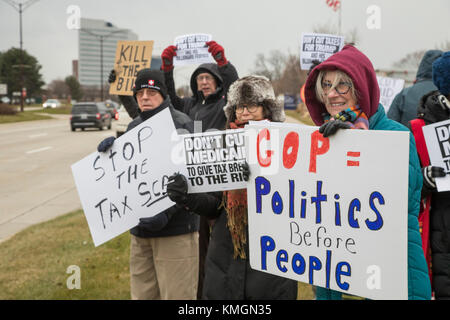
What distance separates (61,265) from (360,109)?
3711 mm

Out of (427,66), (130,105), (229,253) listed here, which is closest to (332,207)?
(229,253)

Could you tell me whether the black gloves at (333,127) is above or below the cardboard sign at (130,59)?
below

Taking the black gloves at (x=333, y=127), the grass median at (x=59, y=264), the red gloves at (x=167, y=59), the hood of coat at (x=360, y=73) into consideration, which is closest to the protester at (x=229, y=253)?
the black gloves at (x=333, y=127)

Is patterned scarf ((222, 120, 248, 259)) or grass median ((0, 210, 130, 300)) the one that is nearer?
patterned scarf ((222, 120, 248, 259))

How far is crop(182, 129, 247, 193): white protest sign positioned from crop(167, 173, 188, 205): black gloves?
5cm

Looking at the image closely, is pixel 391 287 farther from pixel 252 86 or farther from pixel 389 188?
pixel 252 86

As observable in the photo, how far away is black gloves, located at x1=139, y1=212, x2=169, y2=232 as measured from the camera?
2504 millimetres

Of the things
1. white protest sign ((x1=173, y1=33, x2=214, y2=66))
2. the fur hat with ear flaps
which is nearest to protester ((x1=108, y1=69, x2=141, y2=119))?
white protest sign ((x1=173, y1=33, x2=214, y2=66))

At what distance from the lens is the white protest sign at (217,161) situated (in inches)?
80.9

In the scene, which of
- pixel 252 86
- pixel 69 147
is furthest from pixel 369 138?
pixel 69 147

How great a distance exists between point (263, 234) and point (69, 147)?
1540cm

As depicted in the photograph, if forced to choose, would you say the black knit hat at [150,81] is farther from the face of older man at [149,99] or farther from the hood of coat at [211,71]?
the hood of coat at [211,71]

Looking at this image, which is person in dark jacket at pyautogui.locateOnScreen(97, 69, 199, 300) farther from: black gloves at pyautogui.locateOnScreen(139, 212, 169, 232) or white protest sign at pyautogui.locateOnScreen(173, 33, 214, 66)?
white protest sign at pyautogui.locateOnScreen(173, 33, 214, 66)

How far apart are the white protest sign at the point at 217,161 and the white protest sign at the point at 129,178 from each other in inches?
6.3
